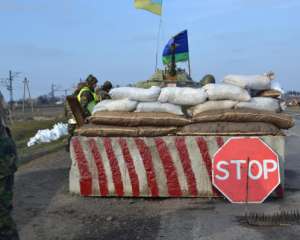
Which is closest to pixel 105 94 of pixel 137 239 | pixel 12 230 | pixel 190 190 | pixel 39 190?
pixel 39 190

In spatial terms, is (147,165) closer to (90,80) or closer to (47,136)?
(90,80)

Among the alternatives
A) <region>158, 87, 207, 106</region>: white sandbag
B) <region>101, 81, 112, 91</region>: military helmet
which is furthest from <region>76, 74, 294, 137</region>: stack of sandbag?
<region>101, 81, 112, 91</region>: military helmet

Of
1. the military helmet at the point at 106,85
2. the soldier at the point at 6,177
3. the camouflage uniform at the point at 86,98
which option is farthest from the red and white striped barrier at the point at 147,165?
the military helmet at the point at 106,85

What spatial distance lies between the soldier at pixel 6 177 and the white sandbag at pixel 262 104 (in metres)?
4.12

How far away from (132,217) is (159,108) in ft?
5.72

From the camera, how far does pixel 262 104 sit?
25.3ft

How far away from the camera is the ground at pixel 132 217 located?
5625 mm

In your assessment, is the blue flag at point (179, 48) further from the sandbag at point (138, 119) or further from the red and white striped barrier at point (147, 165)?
the red and white striped barrier at point (147, 165)

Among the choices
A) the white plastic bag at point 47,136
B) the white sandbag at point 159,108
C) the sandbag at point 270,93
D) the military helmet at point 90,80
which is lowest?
the white plastic bag at point 47,136

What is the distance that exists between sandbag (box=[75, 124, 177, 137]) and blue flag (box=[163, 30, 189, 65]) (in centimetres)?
998

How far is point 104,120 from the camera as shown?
7543mm

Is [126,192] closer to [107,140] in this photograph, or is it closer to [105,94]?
[107,140]

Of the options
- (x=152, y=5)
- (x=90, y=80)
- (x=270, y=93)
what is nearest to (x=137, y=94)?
(x=270, y=93)

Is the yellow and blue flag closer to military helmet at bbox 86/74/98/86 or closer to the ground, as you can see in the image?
military helmet at bbox 86/74/98/86
